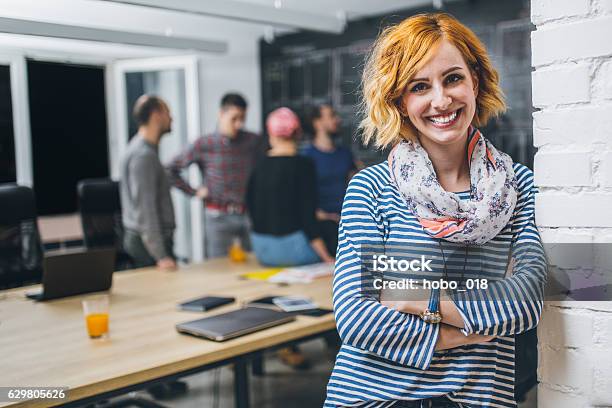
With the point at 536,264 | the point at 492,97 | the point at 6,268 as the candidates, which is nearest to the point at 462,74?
the point at 492,97

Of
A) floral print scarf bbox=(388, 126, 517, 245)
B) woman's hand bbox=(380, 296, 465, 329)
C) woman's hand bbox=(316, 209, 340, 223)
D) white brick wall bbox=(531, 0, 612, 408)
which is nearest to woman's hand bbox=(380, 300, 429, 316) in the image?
woman's hand bbox=(380, 296, 465, 329)

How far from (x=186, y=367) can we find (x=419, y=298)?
0.85 meters

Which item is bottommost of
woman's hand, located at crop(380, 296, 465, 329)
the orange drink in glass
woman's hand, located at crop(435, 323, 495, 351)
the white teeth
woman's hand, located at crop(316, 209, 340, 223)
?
the orange drink in glass

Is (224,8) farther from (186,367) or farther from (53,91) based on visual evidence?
(53,91)

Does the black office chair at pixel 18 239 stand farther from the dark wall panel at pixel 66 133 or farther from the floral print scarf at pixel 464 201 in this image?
the floral print scarf at pixel 464 201

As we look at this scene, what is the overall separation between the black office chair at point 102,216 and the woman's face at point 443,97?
288 cm

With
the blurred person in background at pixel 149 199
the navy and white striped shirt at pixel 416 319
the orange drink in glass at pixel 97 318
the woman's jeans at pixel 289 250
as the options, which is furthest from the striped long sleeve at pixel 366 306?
the blurred person in background at pixel 149 199

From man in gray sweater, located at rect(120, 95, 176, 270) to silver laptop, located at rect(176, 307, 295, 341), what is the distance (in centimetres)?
113

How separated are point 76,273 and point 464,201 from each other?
181 centimetres

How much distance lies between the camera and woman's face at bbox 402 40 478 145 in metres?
1.17

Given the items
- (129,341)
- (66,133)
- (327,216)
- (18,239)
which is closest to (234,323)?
(129,341)

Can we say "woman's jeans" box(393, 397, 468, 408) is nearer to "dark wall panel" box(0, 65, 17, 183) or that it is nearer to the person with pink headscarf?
"dark wall panel" box(0, 65, 17, 183)

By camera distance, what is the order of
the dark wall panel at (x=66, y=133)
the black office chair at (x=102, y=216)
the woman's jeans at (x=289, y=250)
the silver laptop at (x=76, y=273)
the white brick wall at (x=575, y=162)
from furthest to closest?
the dark wall panel at (x=66, y=133), the black office chair at (x=102, y=216), the woman's jeans at (x=289, y=250), the silver laptop at (x=76, y=273), the white brick wall at (x=575, y=162)

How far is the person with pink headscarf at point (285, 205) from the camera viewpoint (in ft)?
10.0
